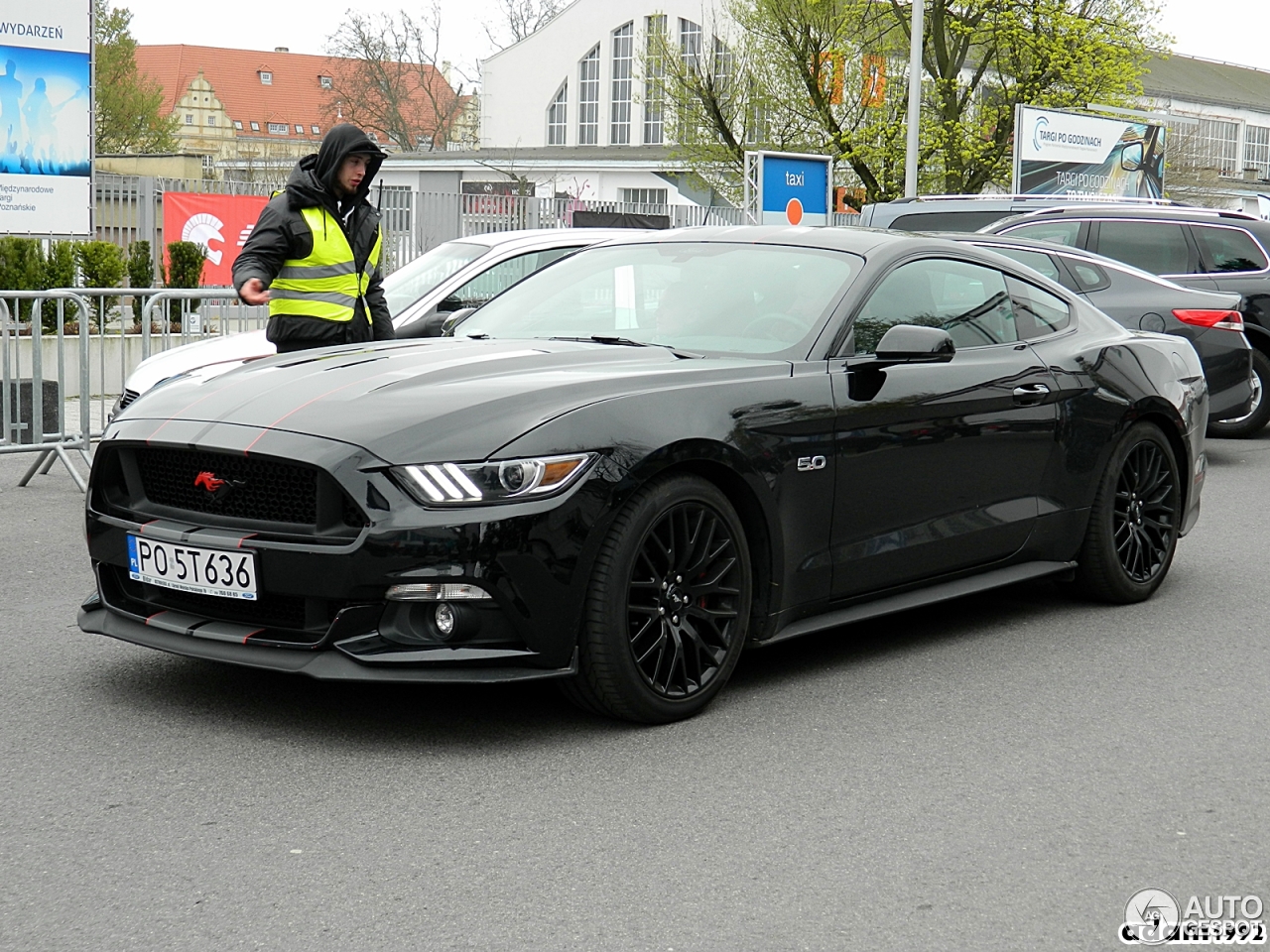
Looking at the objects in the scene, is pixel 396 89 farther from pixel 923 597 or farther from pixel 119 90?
pixel 923 597

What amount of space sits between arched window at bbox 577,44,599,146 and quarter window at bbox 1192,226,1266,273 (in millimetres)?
61617

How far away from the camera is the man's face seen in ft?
23.1

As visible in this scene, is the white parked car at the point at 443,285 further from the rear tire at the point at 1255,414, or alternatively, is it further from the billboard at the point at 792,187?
the billboard at the point at 792,187

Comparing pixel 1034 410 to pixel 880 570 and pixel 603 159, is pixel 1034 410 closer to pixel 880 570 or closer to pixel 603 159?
pixel 880 570

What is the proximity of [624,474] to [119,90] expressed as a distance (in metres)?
65.7

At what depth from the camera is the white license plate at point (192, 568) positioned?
435cm

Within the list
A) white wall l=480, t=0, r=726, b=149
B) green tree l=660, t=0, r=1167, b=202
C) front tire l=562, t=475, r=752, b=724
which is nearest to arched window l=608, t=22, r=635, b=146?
white wall l=480, t=0, r=726, b=149

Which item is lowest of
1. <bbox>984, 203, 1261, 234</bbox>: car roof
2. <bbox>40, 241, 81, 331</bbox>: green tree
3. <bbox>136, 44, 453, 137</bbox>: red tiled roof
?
<bbox>40, 241, 81, 331</bbox>: green tree

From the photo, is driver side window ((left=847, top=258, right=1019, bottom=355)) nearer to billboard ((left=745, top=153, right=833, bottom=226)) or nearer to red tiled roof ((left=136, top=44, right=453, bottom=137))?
billboard ((left=745, top=153, right=833, bottom=226))

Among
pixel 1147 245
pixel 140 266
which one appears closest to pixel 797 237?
pixel 1147 245

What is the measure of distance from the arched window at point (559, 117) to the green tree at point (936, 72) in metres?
37.7

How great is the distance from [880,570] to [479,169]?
6184 cm

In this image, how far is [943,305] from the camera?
582 cm

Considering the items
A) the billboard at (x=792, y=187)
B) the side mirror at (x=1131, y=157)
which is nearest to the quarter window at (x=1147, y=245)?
the billboard at (x=792, y=187)
